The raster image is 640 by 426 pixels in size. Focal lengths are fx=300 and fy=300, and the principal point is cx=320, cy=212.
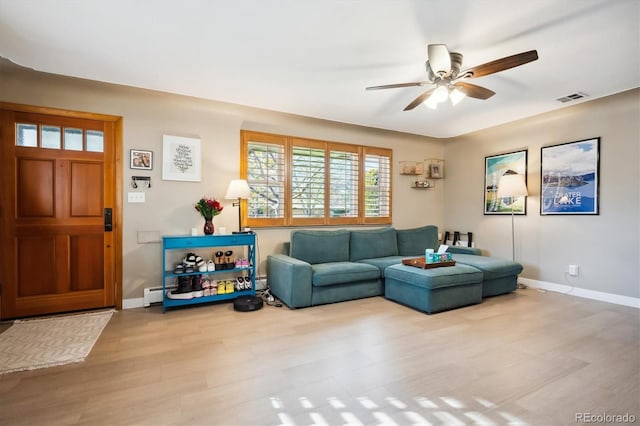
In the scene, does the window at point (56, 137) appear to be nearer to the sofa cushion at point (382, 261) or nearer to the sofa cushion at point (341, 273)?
the sofa cushion at point (341, 273)

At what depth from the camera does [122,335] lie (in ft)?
8.92

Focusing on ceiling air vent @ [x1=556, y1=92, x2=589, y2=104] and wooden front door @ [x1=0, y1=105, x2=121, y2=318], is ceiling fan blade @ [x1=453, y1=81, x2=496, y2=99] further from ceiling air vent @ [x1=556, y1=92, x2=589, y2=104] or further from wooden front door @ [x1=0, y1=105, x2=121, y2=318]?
wooden front door @ [x1=0, y1=105, x2=121, y2=318]

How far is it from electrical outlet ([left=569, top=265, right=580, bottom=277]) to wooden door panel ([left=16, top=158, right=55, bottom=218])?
20.8 ft

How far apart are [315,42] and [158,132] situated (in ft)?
7.46

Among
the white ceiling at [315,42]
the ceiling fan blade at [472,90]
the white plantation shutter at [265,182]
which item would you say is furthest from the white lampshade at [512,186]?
the white plantation shutter at [265,182]

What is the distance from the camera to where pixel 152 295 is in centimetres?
356

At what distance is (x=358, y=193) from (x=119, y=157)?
11.0 ft

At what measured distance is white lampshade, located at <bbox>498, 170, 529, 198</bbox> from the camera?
436 cm

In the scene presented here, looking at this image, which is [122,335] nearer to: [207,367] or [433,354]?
[207,367]

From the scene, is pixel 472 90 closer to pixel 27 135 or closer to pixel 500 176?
pixel 500 176

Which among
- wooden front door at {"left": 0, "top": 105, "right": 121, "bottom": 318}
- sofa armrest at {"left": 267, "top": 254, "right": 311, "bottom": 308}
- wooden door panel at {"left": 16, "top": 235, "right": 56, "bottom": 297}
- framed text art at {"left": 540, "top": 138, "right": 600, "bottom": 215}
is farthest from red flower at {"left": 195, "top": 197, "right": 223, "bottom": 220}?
framed text art at {"left": 540, "top": 138, "right": 600, "bottom": 215}

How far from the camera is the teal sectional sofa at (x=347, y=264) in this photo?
11.6 ft

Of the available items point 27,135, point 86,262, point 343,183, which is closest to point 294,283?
point 343,183

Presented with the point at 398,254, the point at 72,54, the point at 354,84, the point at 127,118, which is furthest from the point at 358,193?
the point at 72,54
